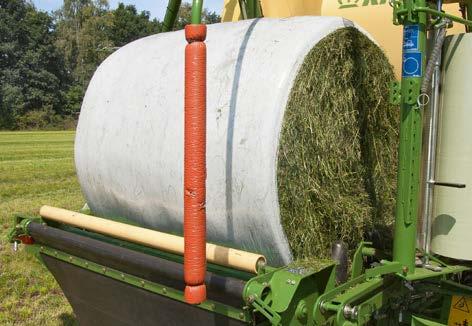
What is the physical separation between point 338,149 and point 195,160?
965 millimetres

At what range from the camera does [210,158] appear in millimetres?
2492

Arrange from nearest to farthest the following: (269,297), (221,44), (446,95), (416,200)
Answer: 1. (269,297)
2. (416,200)
3. (446,95)
4. (221,44)

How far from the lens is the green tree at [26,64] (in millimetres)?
50062

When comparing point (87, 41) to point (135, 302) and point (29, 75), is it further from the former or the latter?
point (135, 302)

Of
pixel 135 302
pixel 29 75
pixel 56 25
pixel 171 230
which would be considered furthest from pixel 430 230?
pixel 56 25

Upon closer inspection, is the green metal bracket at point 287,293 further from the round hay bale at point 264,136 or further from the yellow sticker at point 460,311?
the yellow sticker at point 460,311

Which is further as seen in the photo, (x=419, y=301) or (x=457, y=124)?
(x=419, y=301)

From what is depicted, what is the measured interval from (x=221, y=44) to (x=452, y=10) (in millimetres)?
1612

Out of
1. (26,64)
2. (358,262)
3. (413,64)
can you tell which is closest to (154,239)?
(358,262)

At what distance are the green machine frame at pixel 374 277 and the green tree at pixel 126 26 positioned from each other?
67024mm

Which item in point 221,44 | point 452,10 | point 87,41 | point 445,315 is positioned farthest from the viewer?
point 87,41

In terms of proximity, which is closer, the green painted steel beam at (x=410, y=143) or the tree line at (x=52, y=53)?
the green painted steel beam at (x=410, y=143)

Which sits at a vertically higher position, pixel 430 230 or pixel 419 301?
pixel 430 230

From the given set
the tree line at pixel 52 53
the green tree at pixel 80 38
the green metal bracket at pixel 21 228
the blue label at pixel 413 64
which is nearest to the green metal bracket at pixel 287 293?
the blue label at pixel 413 64
